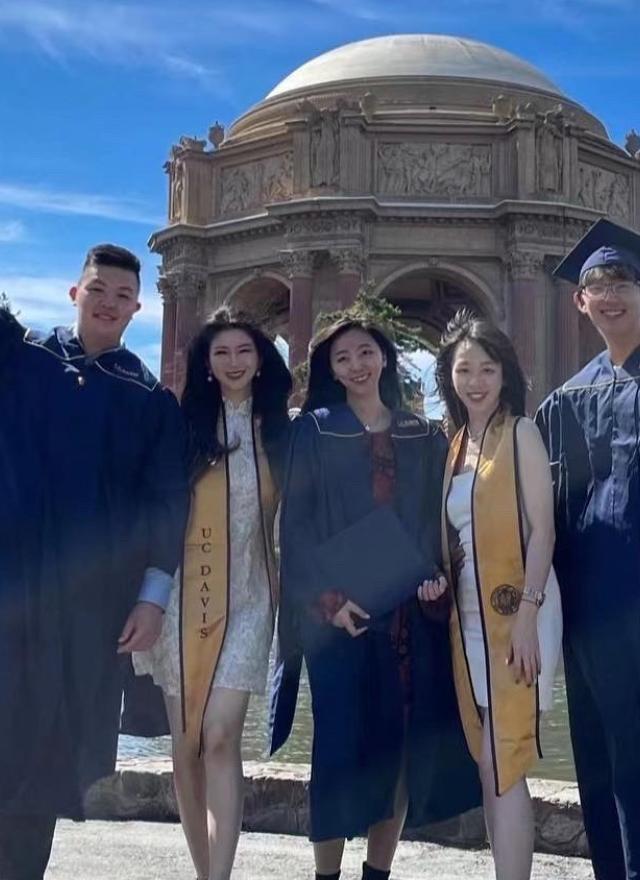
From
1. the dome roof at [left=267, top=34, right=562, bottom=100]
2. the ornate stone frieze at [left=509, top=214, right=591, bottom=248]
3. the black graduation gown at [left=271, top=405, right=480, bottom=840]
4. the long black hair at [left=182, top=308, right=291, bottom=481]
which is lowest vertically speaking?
the black graduation gown at [left=271, top=405, right=480, bottom=840]

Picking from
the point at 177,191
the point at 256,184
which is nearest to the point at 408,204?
the point at 256,184

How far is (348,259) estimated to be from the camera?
33.6 metres

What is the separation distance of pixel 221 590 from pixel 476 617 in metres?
0.95

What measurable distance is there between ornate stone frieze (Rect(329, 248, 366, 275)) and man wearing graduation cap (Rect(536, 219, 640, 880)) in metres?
29.5

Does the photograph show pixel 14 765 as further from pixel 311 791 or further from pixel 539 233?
pixel 539 233

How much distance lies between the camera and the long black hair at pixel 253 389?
453cm

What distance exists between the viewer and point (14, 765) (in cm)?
376

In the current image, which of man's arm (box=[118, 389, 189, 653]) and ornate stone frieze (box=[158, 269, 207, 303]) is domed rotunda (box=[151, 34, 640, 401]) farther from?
man's arm (box=[118, 389, 189, 653])

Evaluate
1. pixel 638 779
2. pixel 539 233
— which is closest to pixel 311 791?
pixel 638 779

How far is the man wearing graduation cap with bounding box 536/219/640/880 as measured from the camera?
3980 millimetres

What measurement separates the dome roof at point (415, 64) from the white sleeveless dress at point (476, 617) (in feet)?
115

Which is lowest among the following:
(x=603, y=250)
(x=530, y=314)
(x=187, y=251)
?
(x=603, y=250)

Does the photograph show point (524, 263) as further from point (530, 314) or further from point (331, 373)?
point (331, 373)

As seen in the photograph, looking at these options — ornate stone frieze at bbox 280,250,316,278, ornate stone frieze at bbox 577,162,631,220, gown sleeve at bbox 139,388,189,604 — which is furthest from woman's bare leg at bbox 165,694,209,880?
ornate stone frieze at bbox 577,162,631,220
